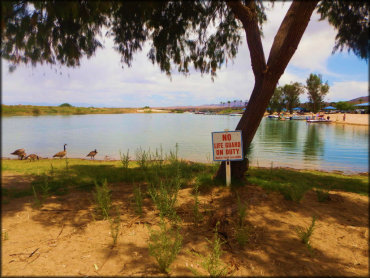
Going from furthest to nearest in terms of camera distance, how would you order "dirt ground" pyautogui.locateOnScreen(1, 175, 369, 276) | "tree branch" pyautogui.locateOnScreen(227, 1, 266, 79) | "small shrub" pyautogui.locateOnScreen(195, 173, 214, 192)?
"small shrub" pyautogui.locateOnScreen(195, 173, 214, 192), "tree branch" pyautogui.locateOnScreen(227, 1, 266, 79), "dirt ground" pyautogui.locateOnScreen(1, 175, 369, 276)

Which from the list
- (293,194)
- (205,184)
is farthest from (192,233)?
(293,194)

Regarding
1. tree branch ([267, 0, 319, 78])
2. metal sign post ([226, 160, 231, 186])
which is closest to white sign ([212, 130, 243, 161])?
metal sign post ([226, 160, 231, 186])

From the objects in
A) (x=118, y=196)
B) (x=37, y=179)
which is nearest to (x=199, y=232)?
(x=118, y=196)

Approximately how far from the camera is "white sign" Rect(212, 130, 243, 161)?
13.4ft

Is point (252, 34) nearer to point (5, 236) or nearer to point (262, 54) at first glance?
point (262, 54)

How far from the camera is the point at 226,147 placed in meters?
4.12

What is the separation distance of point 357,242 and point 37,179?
6.73m

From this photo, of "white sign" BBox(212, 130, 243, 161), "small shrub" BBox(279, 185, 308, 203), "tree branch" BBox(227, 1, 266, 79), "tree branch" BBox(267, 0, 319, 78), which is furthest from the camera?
"tree branch" BBox(227, 1, 266, 79)

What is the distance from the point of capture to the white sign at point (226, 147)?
4.10 meters

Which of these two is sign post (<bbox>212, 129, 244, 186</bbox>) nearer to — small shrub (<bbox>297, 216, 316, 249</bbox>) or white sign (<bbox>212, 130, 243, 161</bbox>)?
white sign (<bbox>212, 130, 243, 161</bbox>)

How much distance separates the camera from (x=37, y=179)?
5613 mm

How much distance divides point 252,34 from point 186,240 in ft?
13.1

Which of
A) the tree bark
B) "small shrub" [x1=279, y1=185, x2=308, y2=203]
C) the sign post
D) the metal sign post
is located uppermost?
the tree bark

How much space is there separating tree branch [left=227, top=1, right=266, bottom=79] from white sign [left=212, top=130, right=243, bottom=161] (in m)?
1.42
